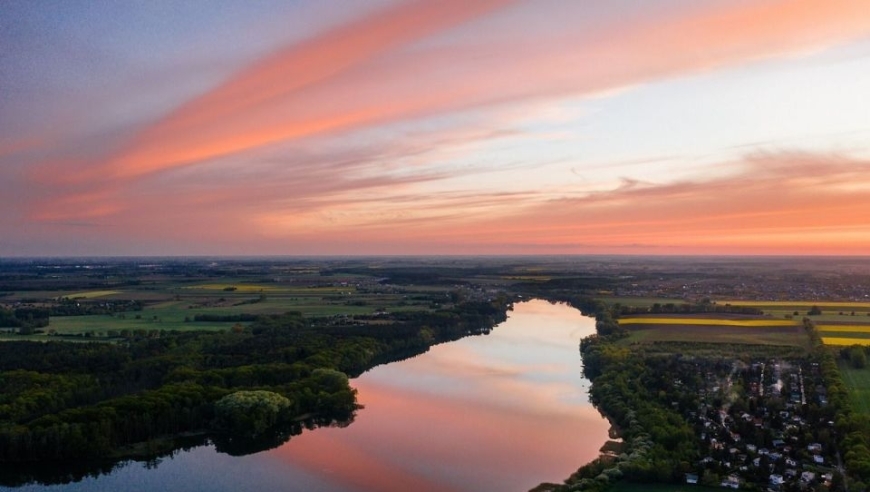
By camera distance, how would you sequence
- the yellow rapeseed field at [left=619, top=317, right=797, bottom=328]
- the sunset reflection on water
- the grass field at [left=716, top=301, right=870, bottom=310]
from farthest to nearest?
the grass field at [left=716, top=301, right=870, bottom=310] → the yellow rapeseed field at [left=619, top=317, right=797, bottom=328] → the sunset reflection on water

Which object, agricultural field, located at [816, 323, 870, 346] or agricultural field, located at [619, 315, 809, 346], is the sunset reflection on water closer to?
agricultural field, located at [619, 315, 809, 346]

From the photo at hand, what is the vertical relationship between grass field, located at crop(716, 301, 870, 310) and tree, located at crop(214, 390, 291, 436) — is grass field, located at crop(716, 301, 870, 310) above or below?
above

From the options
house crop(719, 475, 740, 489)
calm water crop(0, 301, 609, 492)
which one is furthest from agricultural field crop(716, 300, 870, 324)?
house crop(719, 475, 740, 489)

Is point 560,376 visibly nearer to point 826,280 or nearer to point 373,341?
point 373,341

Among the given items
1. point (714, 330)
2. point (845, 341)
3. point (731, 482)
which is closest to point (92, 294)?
point (714, 330)

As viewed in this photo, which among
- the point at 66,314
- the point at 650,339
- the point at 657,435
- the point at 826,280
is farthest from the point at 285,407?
the point at 826,280

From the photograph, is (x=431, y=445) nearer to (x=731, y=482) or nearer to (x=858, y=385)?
(x=731, y=482)

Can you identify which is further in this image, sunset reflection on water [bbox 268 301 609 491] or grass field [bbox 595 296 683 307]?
grass field [bbox 595 296 683 307]

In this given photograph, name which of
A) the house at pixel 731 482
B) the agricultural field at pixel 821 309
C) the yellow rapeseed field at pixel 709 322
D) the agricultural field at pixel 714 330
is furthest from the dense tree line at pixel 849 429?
the agricultural field at pixel 821 309
